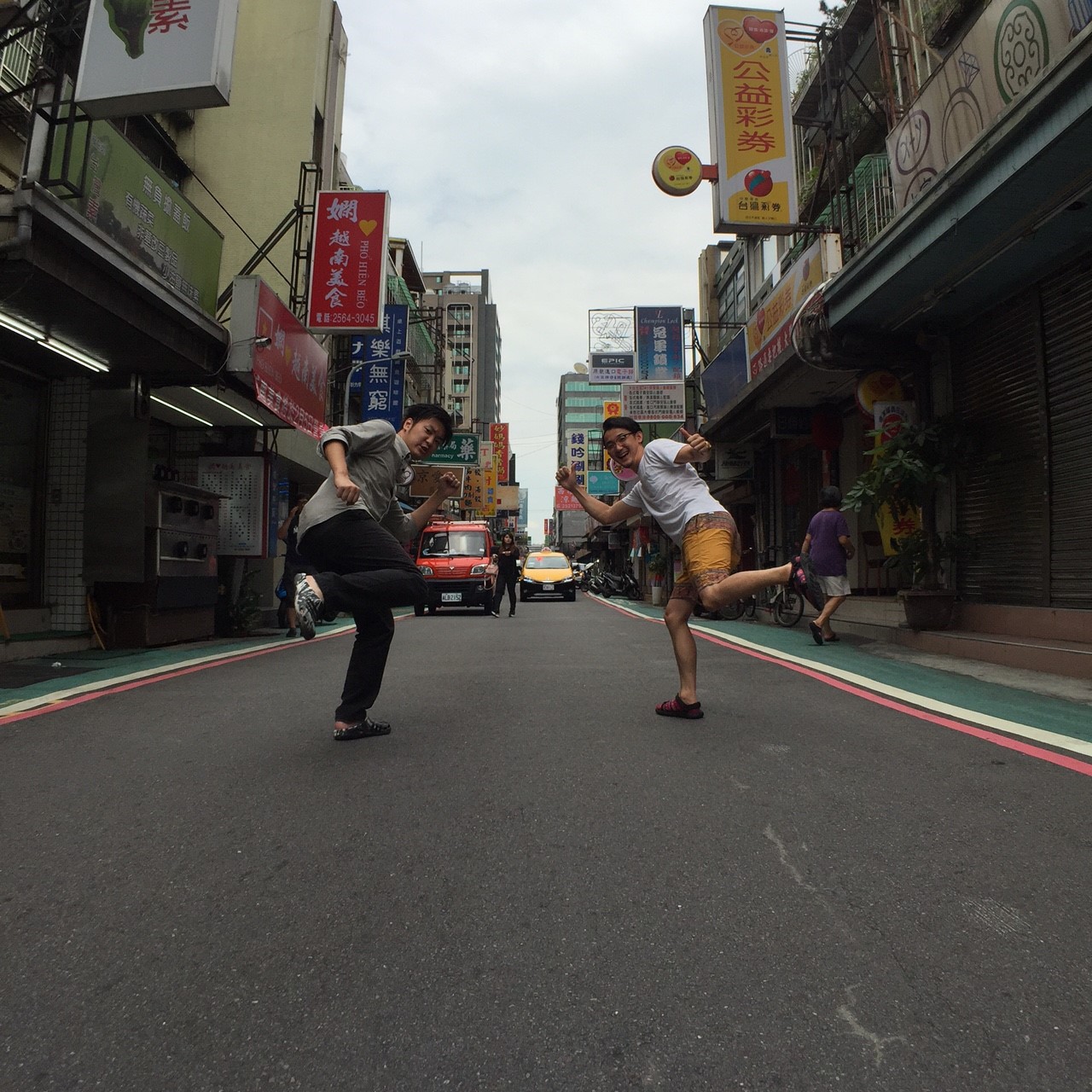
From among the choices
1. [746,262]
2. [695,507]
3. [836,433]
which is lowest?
[695,507]

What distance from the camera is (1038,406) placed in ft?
23.6

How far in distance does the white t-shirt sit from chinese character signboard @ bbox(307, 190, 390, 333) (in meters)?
10.4

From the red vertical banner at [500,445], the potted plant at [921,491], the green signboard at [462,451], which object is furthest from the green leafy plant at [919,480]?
the red vertical banner at [500,445]

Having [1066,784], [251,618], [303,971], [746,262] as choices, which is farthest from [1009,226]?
[746,262]

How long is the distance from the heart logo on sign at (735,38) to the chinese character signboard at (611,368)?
14715mm

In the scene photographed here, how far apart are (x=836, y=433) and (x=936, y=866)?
11609 mm

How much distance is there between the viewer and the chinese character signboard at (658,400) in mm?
22906

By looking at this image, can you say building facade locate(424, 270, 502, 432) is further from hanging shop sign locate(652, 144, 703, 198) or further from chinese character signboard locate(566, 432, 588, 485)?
hanging shop sign locate(652, 144, 703, 198)

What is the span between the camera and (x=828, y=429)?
12789mm

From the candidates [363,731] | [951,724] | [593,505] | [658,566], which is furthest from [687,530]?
[658,566]

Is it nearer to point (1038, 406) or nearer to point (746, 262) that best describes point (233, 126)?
point (746, 262)

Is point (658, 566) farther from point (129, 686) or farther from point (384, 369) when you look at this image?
point (129, 686)

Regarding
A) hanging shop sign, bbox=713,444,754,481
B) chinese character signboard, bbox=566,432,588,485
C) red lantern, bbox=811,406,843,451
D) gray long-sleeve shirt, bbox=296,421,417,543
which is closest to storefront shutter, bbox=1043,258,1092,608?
red lantern, bbox=811,406,843,451

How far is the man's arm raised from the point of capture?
4289mm
